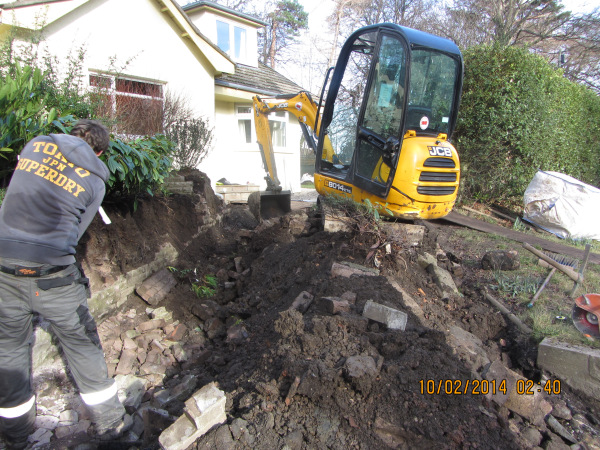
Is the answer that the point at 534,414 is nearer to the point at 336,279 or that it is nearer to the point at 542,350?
the point at 542,350

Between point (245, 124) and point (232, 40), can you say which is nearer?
point (245, 124)

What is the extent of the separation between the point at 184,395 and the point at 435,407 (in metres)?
1.91

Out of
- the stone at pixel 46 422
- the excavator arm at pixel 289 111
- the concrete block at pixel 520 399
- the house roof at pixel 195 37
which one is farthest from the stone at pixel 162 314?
the house roof at pixel 195 37

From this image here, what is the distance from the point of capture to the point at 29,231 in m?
2.74

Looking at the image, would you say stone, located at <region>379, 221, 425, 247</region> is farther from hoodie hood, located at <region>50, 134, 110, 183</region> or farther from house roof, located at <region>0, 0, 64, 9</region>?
house roof, located at <region>0, 0, 64, 9</region>

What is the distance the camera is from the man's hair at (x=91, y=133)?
3.09 m

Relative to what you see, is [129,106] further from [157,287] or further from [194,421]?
[194,421]

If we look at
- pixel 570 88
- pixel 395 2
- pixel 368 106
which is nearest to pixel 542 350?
pixel 368 106

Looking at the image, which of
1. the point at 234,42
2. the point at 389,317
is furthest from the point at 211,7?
the point at 389,317

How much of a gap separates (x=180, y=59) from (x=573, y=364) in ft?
33.1

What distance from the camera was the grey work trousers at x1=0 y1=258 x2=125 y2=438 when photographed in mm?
2732

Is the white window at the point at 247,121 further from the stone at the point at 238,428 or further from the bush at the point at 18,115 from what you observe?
the stone at the point at 238,428

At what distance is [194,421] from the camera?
236cm

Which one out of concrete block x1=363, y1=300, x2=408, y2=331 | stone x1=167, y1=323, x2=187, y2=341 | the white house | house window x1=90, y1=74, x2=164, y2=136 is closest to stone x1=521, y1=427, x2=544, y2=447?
concrete block x1=363, y1=300, x2=408, y2=331
